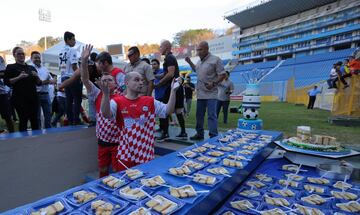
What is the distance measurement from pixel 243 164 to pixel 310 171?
644mm

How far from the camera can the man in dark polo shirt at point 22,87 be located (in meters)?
3.35

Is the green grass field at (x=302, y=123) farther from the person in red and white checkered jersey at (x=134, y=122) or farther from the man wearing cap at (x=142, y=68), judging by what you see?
the person in red and white checkered jersey at (x=134, y=122)

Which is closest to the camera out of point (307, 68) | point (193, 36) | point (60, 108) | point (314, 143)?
point (314, 143)

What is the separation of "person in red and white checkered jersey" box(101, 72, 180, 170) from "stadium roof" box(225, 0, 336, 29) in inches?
1341

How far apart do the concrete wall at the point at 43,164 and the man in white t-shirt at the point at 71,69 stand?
0.59 m

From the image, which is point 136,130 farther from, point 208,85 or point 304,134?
point 208,85

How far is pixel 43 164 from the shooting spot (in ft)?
9.79

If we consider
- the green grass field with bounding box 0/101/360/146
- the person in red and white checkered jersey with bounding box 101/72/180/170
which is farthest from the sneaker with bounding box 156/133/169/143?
the green grass field with bounding box 0/101/360/146

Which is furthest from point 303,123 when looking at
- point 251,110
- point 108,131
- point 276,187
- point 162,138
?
point 108,131

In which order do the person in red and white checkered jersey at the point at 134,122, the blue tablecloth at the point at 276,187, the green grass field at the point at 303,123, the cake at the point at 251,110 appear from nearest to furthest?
the blue tablecloth at the point at 276,187
the person in red and white checkered jersey at the point at 134,122
the cake at the point at 251,110
the green grass field at the point at 303,123

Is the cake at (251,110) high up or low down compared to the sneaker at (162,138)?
up

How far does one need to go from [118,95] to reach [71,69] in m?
1.83

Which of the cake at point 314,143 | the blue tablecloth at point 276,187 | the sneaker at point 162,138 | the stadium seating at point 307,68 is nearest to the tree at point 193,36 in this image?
the stadium seating at point 307,68

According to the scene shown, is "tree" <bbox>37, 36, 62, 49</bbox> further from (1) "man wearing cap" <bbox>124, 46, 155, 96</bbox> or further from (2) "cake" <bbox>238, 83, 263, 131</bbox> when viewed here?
(2) "cake" <bbox>238, 83, 263, 131</bbox>
